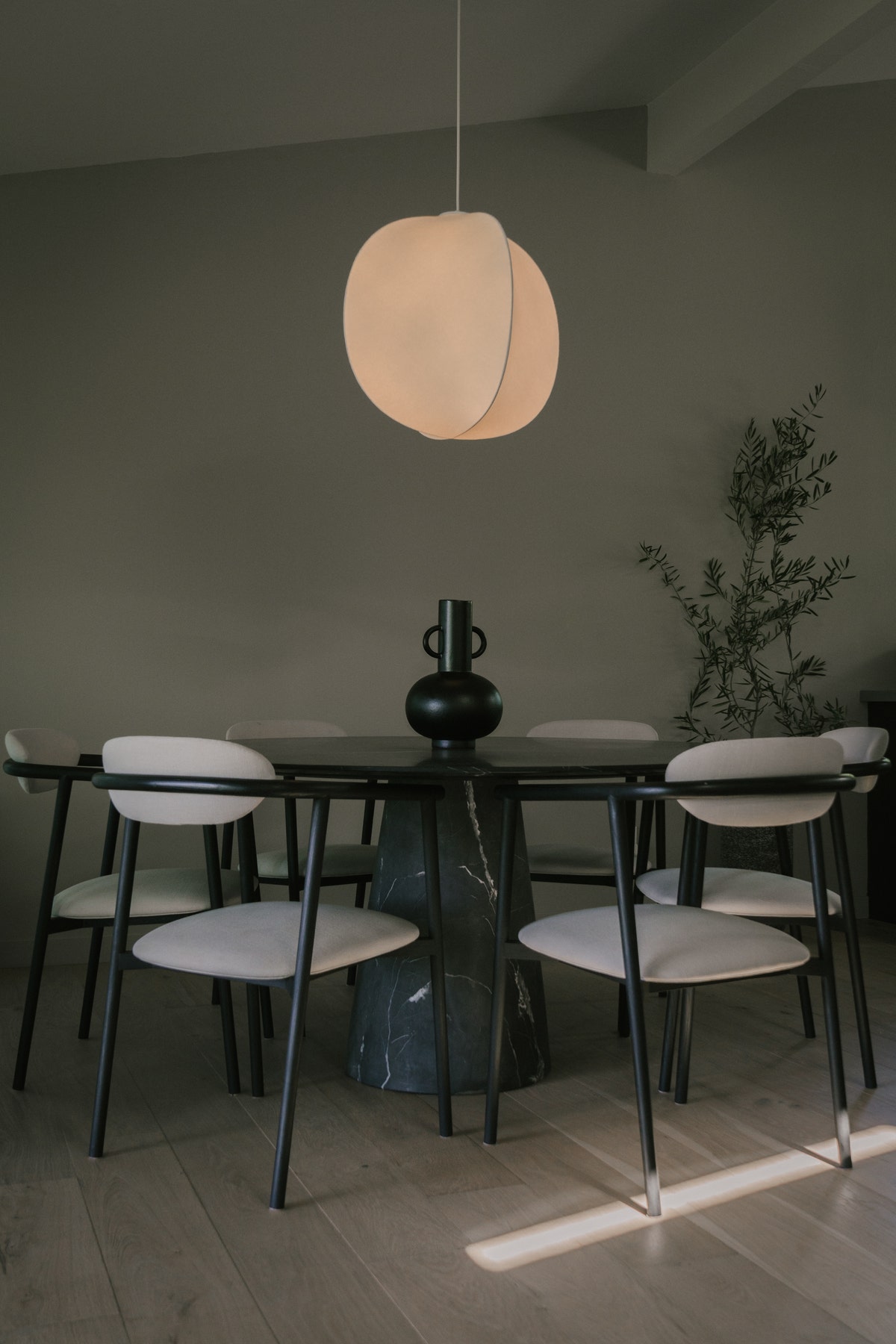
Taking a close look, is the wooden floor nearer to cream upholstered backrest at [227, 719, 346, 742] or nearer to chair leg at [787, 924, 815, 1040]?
chair leg at [787, 924, 815, 1040]

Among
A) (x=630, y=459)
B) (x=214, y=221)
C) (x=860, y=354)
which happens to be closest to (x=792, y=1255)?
(x=630, y=459)

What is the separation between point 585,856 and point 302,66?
8.38 ft

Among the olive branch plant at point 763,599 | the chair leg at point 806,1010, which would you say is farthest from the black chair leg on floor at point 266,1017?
the olive branch plant at point 763,599

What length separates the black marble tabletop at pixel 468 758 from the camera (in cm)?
227

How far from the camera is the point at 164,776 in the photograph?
82.7 inches

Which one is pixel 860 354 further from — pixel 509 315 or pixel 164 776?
pixel 164 776

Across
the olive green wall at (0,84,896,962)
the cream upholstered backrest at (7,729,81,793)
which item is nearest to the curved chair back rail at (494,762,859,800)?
the cream upholstered backrest at (7,729,81,793)

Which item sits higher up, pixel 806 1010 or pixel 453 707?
pixel 453 707

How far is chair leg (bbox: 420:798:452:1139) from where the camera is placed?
2332mm

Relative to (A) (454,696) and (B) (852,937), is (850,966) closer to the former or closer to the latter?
(B) (852,937)

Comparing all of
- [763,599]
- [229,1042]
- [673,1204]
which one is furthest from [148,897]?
[763,599]

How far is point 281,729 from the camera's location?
3.49 metres

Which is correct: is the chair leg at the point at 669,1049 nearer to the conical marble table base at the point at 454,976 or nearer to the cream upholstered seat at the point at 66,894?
the conical marble table base at the point at 454,976

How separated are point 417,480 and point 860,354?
2.07 meters
